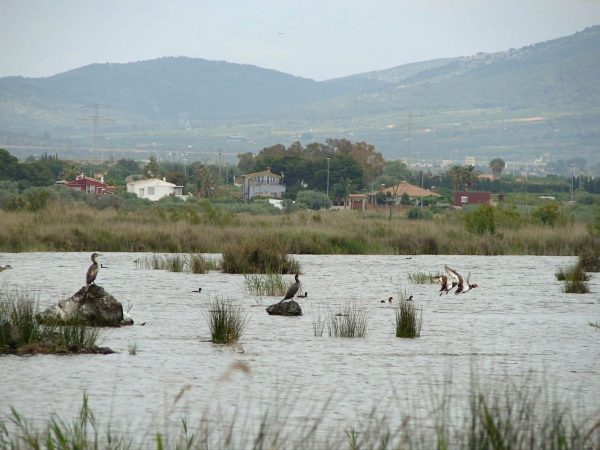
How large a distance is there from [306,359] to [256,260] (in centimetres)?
1190

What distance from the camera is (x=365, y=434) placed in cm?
841

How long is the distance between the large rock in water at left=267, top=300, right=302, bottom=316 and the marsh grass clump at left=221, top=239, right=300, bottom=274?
7.05 m

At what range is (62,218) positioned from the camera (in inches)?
1442

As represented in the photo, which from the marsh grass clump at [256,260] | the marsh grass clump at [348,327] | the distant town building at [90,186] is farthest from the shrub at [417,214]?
the marsh grass clump at [348,327]

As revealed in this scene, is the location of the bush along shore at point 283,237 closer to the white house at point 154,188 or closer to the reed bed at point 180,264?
the reed bed at point 180,264

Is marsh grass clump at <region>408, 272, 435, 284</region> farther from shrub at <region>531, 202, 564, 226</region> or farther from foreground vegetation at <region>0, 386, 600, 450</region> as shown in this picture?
shrub at <region>531, 202, 564, 226</region>

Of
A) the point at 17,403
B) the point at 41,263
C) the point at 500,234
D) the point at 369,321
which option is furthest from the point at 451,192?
the point at 17,403

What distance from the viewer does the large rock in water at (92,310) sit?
14.0 m

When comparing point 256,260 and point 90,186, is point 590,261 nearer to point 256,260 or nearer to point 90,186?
point 256,260

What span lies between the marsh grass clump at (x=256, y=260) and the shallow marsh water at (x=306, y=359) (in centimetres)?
189

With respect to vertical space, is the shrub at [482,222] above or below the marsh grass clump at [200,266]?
above

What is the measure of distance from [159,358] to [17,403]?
2.58 metres

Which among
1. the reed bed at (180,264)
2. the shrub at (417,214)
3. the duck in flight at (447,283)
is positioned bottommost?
the shrub at (417,214)

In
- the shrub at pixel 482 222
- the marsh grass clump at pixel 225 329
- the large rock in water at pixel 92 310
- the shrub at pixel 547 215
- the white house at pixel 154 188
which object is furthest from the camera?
the white house at pixel 154 188
